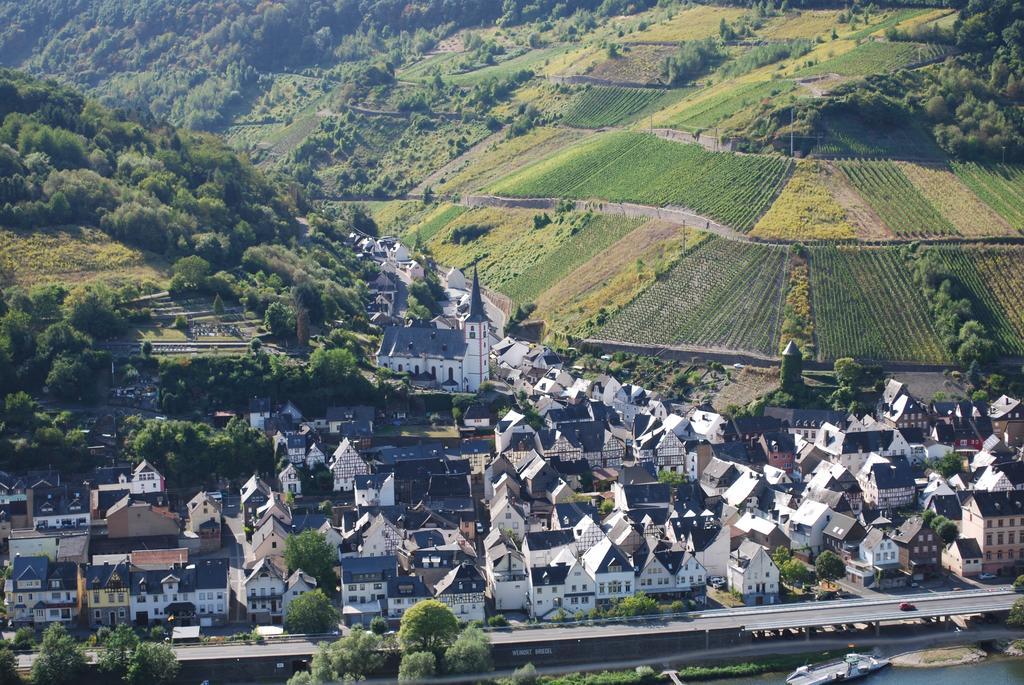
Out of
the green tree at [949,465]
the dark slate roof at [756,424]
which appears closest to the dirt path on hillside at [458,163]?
the dark slate roof at [756,424]

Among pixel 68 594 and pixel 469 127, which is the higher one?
pixel 469 127

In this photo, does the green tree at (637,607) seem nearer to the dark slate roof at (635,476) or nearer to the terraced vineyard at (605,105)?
the dark slate roof at (635,476)

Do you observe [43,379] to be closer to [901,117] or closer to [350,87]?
[901,117]

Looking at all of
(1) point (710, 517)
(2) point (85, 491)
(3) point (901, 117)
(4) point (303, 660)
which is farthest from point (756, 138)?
(4) point (303, 660)

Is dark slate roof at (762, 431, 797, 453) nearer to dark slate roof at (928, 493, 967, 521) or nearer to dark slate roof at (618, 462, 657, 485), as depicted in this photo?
dark slate roof at (618, 462, 657, 485)

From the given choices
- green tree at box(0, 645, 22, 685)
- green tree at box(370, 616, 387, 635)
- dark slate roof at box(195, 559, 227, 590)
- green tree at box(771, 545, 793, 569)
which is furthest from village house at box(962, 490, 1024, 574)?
green tree at box(0, 645, 22, 685)

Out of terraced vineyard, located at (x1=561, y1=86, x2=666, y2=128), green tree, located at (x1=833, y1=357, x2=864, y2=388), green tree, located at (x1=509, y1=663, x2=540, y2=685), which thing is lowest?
green tree, located at (x1=509, y1=663, x2=540, y2=685)
